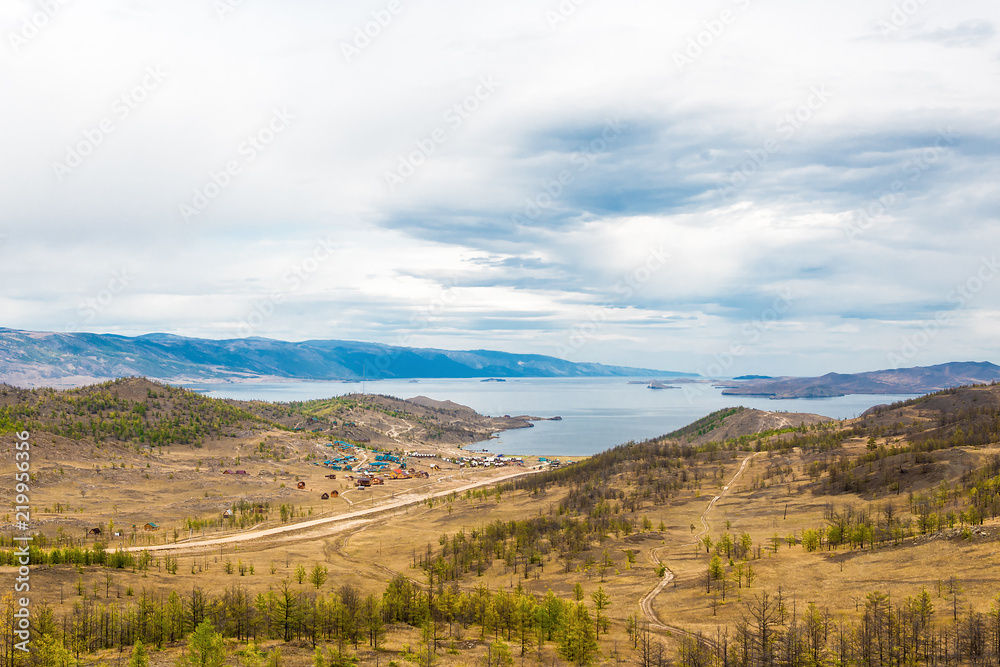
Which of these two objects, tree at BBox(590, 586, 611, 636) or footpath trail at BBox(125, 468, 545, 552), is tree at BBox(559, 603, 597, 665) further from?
footpath trail at BBox(125, 468, 545, 552)

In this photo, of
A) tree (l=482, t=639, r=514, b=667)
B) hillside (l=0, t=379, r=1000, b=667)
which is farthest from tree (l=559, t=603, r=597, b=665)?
tree (l=482, t=639, r=514, b=667)

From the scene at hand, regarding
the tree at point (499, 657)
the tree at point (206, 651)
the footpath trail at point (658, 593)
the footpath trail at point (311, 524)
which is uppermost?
the tree at point (206, 651)

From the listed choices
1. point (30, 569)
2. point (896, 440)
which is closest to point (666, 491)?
point (896, 440)

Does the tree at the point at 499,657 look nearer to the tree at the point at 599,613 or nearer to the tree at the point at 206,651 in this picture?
the tree at the point at 599,613

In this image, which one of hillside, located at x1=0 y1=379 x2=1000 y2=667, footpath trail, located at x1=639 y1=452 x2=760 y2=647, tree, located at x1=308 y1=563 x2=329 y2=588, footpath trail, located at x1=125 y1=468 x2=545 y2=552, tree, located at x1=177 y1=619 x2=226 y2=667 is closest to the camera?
tree, located at x1=177 y1=619 x2=226 y2=667

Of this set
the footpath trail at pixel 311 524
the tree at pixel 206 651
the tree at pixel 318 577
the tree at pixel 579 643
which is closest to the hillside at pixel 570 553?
the tree at pixel 579 643

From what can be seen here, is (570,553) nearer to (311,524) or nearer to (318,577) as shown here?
(318,577)

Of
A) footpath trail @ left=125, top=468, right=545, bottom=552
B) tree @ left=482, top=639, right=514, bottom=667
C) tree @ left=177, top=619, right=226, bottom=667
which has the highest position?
tree @ left=177, top=619, right=226, bottom=667

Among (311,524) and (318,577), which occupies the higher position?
(318,577)

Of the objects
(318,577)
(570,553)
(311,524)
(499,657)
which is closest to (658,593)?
(570,553)

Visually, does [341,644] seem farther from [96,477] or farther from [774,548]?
[96,477]

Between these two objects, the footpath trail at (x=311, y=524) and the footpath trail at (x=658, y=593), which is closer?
the footpath trail at (x=658, y=593)

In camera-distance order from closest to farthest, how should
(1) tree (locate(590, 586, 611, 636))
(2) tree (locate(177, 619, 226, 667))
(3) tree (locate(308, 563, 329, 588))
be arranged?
(2) tree (locate(177, 619, 226, 667)) → (1) tree (locate(590, 586, 611, 636)) → (3) tree (locate(308, 563, 329, 588))
